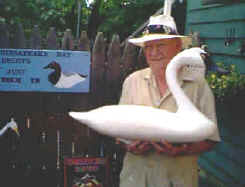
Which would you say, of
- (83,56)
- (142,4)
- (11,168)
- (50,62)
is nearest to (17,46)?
(50,62)

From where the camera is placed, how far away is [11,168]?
12.4 feet

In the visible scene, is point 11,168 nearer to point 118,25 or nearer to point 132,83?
point 132,83

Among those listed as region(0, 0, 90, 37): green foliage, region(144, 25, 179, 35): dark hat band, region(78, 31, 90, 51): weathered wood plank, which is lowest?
region(78, 31, 90, 51): weathered wood plank

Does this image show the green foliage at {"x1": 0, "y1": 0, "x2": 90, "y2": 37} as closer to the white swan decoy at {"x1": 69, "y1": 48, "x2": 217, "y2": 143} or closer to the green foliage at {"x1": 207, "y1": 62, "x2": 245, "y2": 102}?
the green foliage at {"x1": 207, "y1": 62, "x2": 245, "y2": 102}

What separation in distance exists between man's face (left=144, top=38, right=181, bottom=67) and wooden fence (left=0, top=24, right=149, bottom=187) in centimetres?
155

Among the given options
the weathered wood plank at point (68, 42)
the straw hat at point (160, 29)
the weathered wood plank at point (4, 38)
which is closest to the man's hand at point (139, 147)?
the straw hat at point (160, 29)

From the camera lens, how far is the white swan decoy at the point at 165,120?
1.79m

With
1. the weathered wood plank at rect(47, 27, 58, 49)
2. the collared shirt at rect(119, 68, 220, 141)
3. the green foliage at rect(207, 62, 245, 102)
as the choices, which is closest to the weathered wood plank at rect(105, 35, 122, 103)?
the weathered wood plank at rect(47, 27, 58, 49)

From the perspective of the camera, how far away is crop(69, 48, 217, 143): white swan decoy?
179cm

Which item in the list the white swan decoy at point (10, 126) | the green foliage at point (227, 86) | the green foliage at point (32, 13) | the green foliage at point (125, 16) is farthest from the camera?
the green foliage at point (125, 16)

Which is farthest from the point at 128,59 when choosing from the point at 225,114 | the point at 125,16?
the point at 125,16

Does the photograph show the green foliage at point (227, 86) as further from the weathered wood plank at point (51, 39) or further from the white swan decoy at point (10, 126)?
the white swan decoy at point (10, 126)

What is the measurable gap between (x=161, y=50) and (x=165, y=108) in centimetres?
32

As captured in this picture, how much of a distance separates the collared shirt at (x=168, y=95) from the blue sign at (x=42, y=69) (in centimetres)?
134
